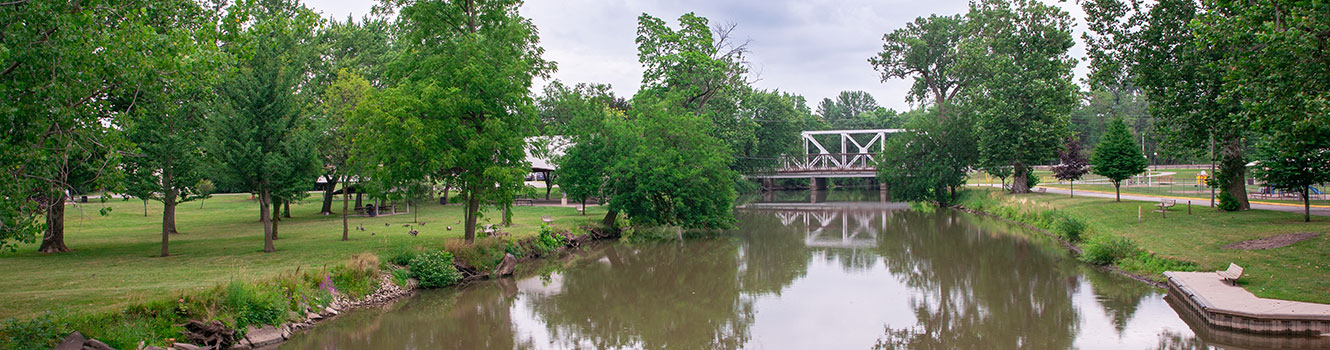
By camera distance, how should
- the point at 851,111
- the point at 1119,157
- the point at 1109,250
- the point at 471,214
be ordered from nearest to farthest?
the point at 1109,250
the point at 471,214
the point at 1119,157
the point at 851,111

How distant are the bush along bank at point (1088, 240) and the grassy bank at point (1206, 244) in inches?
1.0

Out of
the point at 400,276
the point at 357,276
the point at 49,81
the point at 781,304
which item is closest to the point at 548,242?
the point at 400,276

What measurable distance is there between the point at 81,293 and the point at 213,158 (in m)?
5.87

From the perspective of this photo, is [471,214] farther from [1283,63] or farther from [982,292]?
[1283,63]

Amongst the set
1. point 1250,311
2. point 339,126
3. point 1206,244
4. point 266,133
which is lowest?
point 1250,311

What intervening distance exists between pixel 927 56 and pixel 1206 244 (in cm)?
3607

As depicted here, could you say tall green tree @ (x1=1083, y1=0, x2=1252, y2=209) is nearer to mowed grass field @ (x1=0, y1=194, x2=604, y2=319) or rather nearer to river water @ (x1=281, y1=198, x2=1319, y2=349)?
river water @ (x1=281, y1=198, x2=1319, y2=349)

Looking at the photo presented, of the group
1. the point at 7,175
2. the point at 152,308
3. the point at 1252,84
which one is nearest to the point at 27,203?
the point at 7,175

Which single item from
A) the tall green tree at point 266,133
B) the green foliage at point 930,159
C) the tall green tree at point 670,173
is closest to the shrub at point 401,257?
the tall green tree at point 266,133

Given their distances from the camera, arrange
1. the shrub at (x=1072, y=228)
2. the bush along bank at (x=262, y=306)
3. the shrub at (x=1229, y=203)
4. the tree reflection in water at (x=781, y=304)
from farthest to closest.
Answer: the shrub at (x=1229, y=203)
the shrub at (x=1072, y=228)
the tree reflection in water at (x=781, y=304)
the bush along bank at (x=262, y=306)

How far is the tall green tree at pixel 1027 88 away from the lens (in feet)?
A: 119

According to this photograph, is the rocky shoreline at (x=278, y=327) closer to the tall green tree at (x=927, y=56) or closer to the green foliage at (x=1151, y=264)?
the green foliage at (x=1151, y=264)

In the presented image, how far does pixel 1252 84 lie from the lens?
15.4 m

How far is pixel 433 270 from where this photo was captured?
1761cm
